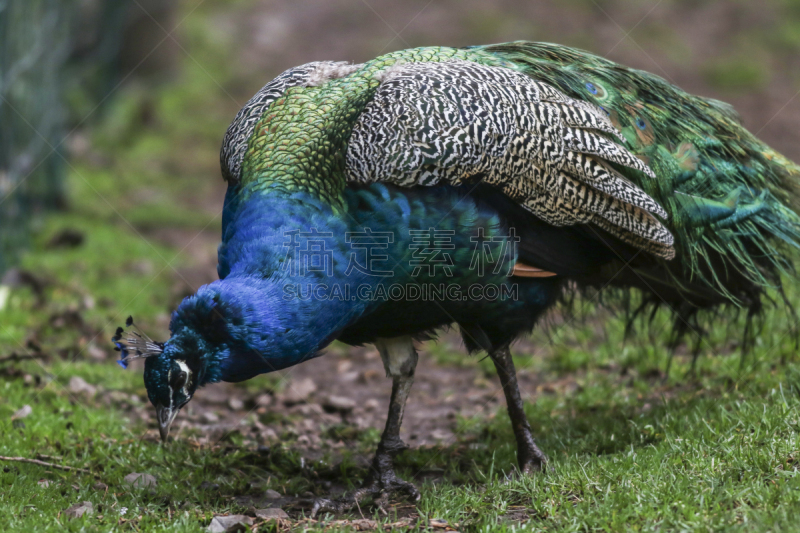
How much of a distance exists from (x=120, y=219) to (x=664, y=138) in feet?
20.9

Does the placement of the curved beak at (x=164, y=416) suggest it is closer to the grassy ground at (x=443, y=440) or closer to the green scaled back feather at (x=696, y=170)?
the grassy ground at (x=443, y=440)

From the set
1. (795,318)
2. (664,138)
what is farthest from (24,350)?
(795,318)

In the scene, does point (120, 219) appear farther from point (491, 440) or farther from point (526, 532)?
point (526, 532)

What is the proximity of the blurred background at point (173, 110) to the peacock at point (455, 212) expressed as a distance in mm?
1173

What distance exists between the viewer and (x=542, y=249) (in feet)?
13.8

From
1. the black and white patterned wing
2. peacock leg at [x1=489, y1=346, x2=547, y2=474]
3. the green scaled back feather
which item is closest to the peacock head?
the black and white patterned wing

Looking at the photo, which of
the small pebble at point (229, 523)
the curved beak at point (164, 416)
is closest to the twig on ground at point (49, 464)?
the curved beak at point (164, 416)

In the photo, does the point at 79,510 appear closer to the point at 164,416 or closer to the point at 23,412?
the point at 164,416

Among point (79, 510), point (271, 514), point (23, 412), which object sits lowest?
point (23, 412)

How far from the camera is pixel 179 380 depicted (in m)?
3.49

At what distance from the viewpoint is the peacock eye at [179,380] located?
348 cm

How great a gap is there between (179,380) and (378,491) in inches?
49.2

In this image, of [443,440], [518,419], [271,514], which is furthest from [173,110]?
[271,514]

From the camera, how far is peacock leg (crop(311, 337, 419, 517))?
161 inches
